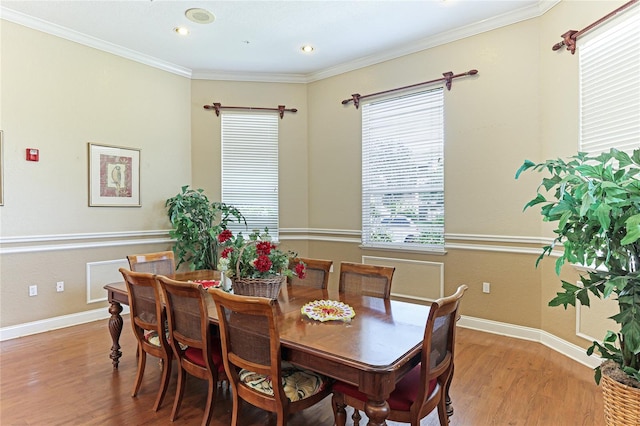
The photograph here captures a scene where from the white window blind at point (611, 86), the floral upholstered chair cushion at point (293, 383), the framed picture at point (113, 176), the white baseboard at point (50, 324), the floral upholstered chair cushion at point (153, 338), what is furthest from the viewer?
the framed picture at point (113, 176)

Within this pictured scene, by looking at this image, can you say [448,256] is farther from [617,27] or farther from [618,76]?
[617,27]

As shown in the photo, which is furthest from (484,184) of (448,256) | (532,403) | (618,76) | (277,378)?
(277,378)

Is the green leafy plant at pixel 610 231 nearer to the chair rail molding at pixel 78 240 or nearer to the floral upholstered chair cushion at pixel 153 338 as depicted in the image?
the floral upholstered chair cushion at pixel 153 338

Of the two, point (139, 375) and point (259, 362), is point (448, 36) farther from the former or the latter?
point (139, 375)

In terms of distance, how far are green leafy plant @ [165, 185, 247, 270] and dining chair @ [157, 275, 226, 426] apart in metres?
2.37

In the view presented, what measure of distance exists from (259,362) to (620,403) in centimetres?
158

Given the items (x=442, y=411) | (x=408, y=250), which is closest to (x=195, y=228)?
(x=408, y=250)

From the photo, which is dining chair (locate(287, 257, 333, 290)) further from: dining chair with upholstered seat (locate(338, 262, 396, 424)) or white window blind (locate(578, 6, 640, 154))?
white window blind (locate(578, 6, 640, 154))

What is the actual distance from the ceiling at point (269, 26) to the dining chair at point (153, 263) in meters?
2.43

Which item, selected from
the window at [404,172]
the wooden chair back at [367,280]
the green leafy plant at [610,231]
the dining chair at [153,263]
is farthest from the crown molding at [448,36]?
the dining chair at [153,263]

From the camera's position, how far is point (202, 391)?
97.0 inches

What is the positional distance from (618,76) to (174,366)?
13.7 ft

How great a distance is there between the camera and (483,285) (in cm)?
369

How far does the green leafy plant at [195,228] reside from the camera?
4.46 metres
